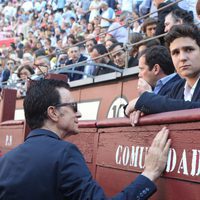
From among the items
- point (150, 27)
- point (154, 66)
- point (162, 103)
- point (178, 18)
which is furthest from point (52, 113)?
point (150, 27)

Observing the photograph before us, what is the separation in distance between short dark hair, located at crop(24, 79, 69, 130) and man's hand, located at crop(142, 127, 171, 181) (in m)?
0.53

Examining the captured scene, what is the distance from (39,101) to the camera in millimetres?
2238

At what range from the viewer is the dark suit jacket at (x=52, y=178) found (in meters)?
1.91

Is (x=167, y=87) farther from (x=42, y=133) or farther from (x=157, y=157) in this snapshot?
(x=42, y=133)

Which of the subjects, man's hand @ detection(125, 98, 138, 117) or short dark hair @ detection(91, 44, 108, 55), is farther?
short dark hair @ detection(91, 44, 108, 55)

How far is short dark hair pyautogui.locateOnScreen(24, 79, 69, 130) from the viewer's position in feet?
7.35

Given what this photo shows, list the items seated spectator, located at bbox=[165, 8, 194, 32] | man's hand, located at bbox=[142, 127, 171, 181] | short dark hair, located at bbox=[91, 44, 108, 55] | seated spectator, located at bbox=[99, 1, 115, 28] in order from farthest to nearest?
seated spectator, located at bbox=[99, 1, 115, 28] < short dark hair, located at bbox=[91, 44, 108, 55] < seated spectator, located at bbox=[165, 8, 194, 32] < man's hand, located at bbox=[142, 127, 171, 181]

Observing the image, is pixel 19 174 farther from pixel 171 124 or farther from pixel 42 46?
pixel 42 46

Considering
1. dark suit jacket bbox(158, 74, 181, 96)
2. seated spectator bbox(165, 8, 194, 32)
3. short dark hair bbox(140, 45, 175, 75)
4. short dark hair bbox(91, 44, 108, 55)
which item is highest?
short dark hair bbox(91, 44, 108, 55)

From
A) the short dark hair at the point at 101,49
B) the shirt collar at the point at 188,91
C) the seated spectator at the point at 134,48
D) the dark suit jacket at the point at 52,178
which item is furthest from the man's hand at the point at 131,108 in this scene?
the short dark hair at the point at 101,49

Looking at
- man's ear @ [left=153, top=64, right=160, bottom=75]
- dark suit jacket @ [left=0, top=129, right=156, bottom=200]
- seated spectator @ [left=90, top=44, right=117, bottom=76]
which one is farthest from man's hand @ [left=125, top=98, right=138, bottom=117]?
seated spectator @ [left=90, top=44, right=117, bottom=76]

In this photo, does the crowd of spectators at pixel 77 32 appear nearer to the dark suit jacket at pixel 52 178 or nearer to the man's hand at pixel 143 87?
the man's hand at pixel 143 87

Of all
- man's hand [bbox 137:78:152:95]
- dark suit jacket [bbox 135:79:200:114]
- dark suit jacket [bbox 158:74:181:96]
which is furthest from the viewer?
man's hand [bbox 137:78:152:95]

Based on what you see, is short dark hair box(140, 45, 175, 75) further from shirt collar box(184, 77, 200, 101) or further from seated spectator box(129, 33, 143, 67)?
seated spectator box(129, 33, 143, 67)
